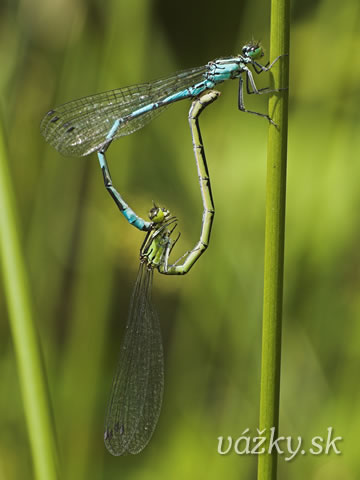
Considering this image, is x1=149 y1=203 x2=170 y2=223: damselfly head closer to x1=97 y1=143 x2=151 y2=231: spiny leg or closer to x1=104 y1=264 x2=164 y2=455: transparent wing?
x1=97 y1=143 x2=151 y2=231: spiny leg

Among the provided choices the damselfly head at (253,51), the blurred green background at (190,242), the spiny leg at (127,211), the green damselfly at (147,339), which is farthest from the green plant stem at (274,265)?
the blurred green background at (190,242)

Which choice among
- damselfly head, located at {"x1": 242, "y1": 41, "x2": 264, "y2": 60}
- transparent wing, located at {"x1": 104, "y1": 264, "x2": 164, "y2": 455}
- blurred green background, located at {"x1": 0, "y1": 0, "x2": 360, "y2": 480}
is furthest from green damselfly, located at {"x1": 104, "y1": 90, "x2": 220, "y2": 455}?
blurred green background, located at {"x1": 0, "y1": 0, "x2": 360, "y2": 480}

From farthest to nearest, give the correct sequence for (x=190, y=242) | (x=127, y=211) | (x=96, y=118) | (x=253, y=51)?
(x=190, y=242), (x=96, y=118), (x=127, y=211), (x=253, y=51)

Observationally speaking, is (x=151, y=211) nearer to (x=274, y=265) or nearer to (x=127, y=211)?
(x=127, y=211)

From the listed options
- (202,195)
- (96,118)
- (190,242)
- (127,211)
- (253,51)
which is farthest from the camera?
(190,242)

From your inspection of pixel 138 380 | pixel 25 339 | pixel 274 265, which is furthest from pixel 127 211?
pixel 274 265

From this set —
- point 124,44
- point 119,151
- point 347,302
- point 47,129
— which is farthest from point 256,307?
point 124,44
